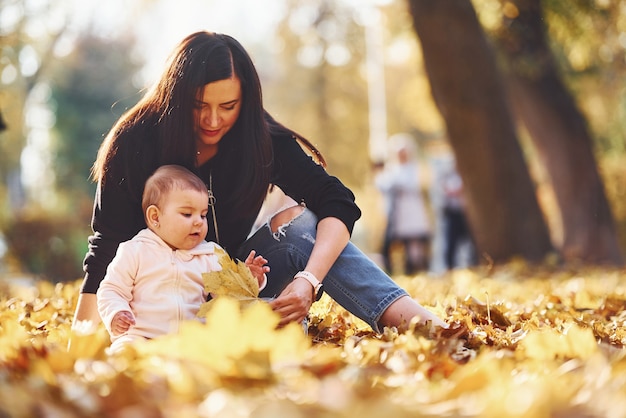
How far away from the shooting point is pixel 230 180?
11.5ft

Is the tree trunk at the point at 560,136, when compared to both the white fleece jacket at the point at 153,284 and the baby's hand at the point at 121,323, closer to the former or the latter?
the white fleece jacket at the point at 153,284

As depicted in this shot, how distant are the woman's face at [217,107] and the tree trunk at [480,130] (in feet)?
21.1

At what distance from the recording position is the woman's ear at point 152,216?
122 inches

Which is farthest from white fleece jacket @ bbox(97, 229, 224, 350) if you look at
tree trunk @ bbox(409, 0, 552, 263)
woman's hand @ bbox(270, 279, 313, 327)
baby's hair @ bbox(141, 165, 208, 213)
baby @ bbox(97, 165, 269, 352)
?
tree trunk @ bbox(409, 0, 552, 263)

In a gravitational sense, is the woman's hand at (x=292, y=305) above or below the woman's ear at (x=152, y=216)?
below

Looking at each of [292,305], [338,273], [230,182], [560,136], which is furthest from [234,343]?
[560,136]

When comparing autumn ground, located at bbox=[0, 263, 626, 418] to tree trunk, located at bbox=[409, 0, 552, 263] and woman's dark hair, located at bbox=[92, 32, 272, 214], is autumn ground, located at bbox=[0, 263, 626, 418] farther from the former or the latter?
tree trunk, located at bbox=[409, 0, 552, 263]

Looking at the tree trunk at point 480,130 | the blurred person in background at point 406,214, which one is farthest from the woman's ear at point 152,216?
the blurred person in background at point 406,214

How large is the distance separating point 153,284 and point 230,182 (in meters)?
0.68

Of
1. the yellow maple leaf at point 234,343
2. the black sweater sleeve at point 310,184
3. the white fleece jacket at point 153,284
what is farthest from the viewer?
the black sweater sleeve at point 310,184

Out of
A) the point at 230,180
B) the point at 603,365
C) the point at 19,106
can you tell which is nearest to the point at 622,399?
the point at 603,365

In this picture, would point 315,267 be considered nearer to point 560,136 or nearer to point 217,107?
point 217,107

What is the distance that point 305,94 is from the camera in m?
32.8

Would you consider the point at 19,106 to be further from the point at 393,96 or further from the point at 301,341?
the point at 301,341
